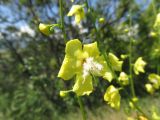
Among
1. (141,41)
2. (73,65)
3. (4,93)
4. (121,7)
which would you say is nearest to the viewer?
(73,65)

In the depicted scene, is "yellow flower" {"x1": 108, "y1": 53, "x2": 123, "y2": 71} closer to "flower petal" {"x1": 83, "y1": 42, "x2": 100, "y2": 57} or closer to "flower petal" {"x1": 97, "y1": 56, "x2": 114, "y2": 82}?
"flower petal" {"x1": 97, "y1": 56, "x2": 114, "y2": 82}

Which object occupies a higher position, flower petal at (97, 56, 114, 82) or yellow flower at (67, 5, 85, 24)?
yellow flower at (67, 5, 85, 24)

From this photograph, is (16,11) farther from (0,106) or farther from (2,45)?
(0,106)

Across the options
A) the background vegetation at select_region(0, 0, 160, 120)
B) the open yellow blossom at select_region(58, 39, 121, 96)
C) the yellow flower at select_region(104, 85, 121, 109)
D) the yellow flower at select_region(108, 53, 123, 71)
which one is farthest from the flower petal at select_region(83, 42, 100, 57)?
the background vegetation at select_region(0, 0, 160, 120)

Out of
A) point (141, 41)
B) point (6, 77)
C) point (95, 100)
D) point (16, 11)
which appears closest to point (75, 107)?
point (95, 100)

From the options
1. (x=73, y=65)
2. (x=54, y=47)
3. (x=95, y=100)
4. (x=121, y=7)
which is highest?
(x=121, y=7)

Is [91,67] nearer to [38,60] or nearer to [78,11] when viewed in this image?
[78,11]

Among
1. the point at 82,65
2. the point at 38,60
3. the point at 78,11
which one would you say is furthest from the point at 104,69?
the point at 38,60
